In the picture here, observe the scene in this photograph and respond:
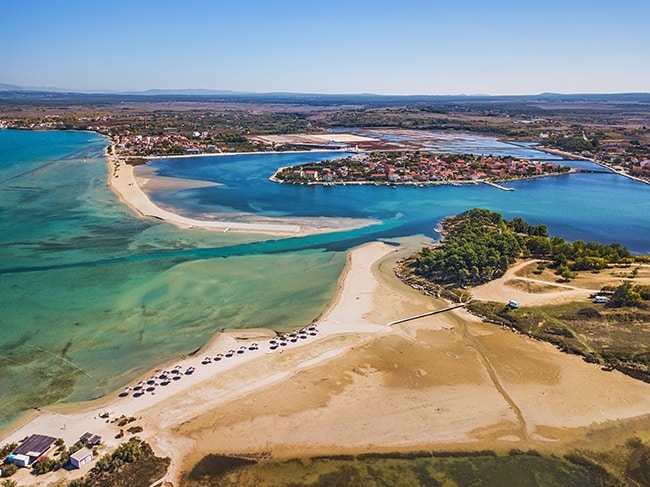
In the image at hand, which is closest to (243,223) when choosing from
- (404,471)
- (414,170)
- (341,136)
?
(404,471)

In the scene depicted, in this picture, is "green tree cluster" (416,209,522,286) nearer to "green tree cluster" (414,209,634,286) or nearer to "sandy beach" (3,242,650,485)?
"green tree cluster" (414,209,634,286)

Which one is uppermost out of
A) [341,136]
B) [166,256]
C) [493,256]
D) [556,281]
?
[341,136]

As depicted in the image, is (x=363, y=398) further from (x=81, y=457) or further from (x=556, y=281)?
(x=556, y=281)

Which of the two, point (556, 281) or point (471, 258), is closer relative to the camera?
point (556, 281)

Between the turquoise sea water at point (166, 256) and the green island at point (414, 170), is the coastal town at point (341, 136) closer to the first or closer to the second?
the green island at point (414, 170)

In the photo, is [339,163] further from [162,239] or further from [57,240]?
[57,240]

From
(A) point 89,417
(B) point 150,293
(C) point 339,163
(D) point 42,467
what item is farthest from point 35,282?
(C) point 339,163
